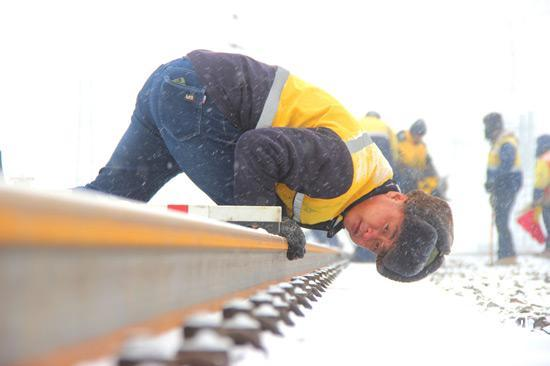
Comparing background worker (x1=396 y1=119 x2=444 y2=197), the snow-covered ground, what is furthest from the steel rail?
background worker (x1=396 y1=119 x2=444 y2=197)

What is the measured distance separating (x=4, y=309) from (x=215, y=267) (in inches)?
48.6

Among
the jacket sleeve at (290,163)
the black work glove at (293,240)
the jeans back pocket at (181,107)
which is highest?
the jeans back pocket at (181,107)

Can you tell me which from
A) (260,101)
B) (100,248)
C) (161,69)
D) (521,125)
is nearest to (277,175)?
(260,101)

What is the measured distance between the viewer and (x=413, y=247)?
4.13m

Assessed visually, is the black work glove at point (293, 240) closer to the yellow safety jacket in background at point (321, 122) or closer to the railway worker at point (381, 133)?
the yellow safety jacket in background at point (321, 122)

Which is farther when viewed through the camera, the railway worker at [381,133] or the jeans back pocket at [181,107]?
the railway worker at [381,133]

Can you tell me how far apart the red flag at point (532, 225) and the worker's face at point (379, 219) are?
15.0 meters

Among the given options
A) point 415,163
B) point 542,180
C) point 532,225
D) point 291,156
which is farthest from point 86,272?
point 532,225

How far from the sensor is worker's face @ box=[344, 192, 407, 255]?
13.7ft

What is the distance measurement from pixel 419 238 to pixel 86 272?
326 centimetres

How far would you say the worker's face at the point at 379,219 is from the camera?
419 cm

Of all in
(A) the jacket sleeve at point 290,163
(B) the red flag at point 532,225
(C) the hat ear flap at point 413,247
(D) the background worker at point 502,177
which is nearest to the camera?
(A) the jacket sleeve at point 290,163

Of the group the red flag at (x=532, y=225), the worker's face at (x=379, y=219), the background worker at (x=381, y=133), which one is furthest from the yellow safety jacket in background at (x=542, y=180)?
the worker's face at (x=379, y=219)

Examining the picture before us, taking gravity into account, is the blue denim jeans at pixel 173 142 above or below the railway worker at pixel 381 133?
below
